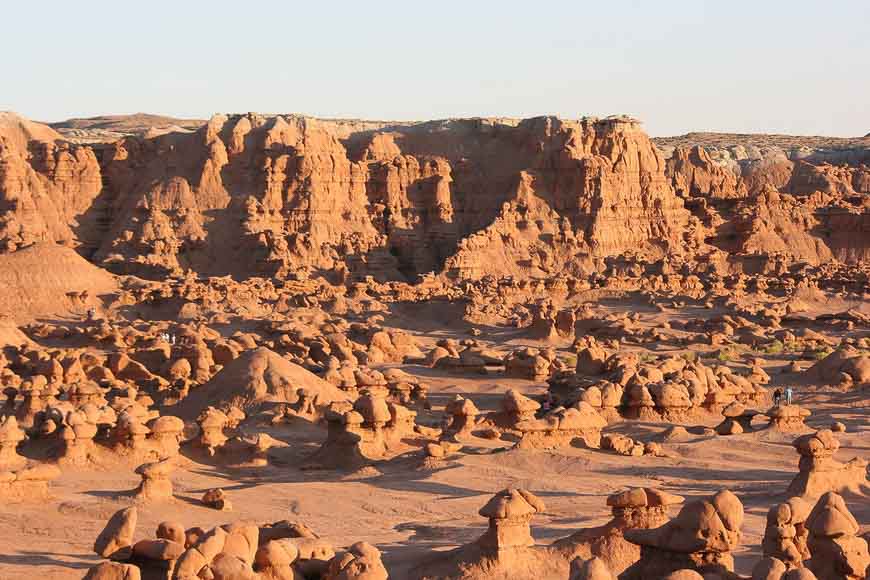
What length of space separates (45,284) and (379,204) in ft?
57.3

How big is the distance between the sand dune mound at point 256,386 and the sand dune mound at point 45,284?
16.2 meters

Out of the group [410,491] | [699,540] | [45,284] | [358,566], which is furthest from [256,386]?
[45,284]

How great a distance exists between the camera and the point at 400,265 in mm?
51594

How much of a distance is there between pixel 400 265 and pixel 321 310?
40.9ft

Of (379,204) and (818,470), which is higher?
(818,470)

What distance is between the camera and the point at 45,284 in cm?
3869

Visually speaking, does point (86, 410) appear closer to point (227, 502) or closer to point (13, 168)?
point (227, 502)

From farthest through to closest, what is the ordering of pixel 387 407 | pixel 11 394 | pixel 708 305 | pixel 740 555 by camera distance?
pixel 708 305 → pixel 11 394 → pixel 387 407 → pixel 740 555

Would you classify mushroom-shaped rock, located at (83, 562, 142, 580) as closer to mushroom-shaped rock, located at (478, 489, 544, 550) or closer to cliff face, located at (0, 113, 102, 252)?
mushroom-shaped rock, located at (478, 489, 544, 550)

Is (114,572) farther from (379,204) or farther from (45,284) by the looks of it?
(379,204)

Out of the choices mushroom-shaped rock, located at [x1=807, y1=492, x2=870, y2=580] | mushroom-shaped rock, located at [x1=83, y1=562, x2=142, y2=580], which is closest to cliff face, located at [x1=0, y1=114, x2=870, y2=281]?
mushroom-shaped rock, located at [x1=807, y1=492, x2=870, y2=580]

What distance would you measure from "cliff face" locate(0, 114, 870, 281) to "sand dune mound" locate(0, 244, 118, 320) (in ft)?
25.2

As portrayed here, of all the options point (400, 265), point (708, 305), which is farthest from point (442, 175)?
point (708, 305)

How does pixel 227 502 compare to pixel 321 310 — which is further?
pixel 321 310
